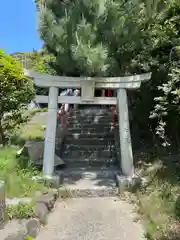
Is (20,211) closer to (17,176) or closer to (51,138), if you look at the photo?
(17,176)

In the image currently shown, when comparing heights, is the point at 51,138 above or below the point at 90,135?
below

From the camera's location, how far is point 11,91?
9.55 m

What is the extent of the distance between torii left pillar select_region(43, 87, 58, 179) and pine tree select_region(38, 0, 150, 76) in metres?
0.77

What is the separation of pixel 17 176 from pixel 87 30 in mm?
3652

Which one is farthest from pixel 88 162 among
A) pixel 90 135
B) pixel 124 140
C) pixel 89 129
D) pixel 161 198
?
pixel 161 198

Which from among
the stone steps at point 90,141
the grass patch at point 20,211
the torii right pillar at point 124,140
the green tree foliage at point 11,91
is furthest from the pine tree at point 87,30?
the grass patch at point 20,211

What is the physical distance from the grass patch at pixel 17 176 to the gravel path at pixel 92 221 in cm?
71

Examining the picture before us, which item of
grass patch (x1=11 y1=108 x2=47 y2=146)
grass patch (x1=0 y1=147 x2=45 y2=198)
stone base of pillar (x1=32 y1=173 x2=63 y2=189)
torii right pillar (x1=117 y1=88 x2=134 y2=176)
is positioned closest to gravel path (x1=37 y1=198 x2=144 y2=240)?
stone base of pillar (x1=32 y1=173 x2=63 y2=189)

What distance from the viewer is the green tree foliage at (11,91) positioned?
9398mm

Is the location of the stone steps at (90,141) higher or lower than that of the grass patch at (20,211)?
higher

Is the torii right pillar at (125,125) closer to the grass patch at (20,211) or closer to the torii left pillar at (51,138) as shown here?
the torii left pillar at (51,138)

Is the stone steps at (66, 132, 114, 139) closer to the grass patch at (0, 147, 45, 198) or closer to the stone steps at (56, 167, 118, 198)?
the stone steps at (56, 167, 118, 198)

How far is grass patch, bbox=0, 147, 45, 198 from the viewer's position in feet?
21.5

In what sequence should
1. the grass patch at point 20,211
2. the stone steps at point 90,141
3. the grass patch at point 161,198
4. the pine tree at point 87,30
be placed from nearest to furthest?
the grass patch at point 161,198 < the grass patch at point 20,211 < the pine tree at point 87,30 < the stone steps at point 90,141
